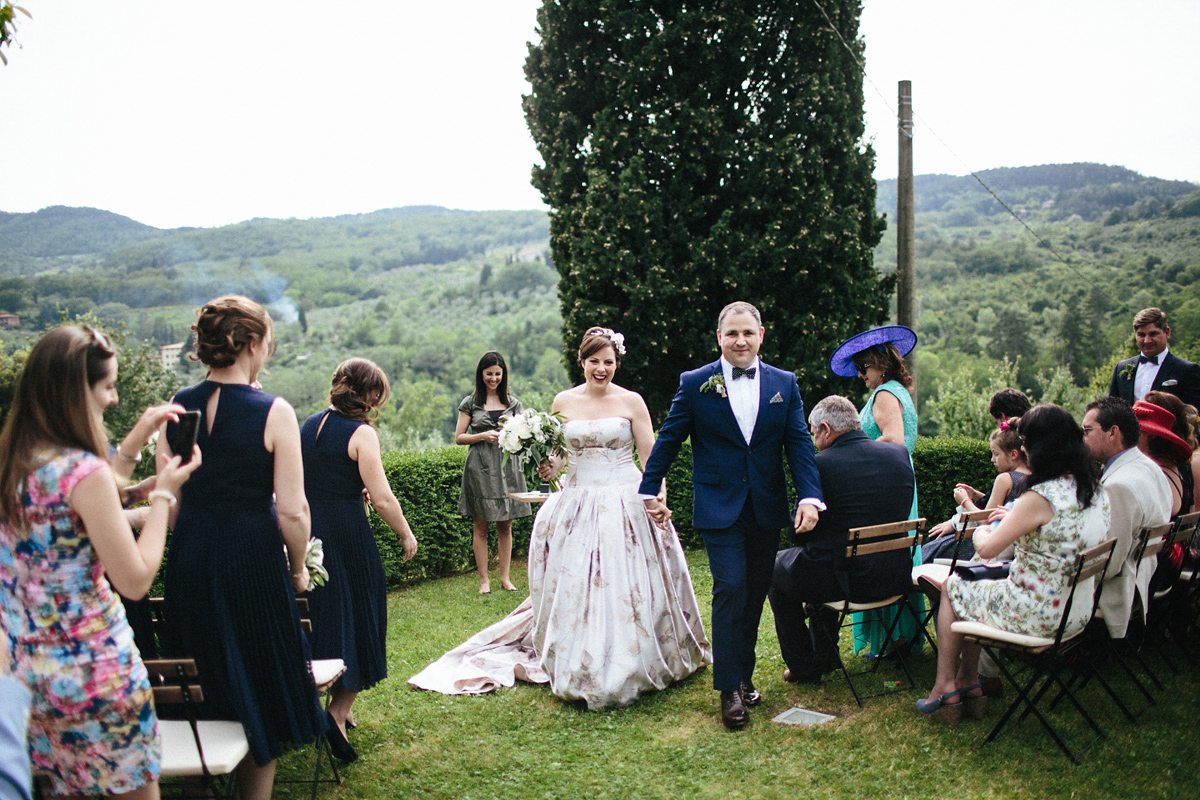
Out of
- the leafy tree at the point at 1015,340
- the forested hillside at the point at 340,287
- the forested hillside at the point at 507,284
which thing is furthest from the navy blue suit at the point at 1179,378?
the leafy tree at the point at 1015,340

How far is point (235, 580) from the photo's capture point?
3096mm

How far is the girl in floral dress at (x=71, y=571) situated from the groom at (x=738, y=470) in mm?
2829

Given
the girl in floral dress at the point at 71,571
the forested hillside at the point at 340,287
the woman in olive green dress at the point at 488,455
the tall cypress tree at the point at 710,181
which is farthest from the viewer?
the forested hillside at the point at 340,287

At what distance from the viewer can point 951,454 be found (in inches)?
401

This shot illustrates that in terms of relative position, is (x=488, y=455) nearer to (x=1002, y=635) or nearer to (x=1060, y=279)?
Result: (x=1002, y=635)

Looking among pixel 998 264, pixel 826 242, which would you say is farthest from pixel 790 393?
pixel 998 264

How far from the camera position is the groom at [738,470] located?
454cm

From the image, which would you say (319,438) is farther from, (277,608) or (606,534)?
(606,534)

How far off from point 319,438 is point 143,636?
1231 mm

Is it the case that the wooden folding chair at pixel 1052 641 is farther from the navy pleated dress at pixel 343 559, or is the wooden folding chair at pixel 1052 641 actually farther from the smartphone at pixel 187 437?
the smartphone at pixel 187 437

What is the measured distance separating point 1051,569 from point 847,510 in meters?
1.09

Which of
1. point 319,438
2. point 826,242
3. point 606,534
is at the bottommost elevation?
point 606,534

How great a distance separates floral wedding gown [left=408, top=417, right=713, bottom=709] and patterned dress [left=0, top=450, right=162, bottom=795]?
2.83 m

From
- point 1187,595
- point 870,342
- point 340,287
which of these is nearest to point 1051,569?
point 1187,595
